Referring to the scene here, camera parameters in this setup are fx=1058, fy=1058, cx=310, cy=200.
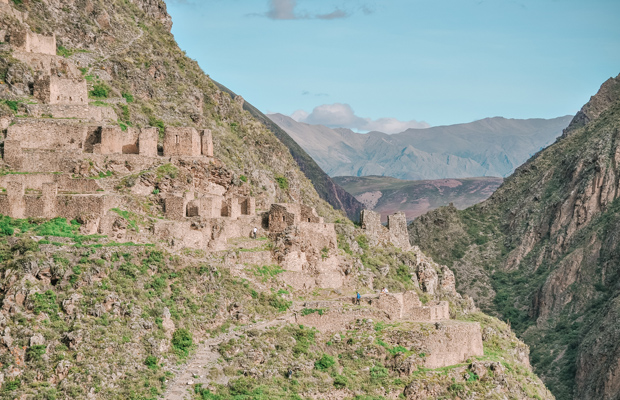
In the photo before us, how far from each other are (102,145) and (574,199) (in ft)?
339


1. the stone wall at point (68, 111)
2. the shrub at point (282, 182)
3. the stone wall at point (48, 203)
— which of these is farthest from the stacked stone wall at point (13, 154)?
the shrub at point (282, 182)

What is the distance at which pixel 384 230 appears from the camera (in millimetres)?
87688

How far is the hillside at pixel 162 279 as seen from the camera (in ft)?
149

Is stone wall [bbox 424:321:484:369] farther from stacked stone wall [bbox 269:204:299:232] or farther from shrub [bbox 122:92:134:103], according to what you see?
shrub [bbox 122:92:134:103]

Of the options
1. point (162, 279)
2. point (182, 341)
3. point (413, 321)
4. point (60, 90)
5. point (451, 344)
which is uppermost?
point (60, 90)

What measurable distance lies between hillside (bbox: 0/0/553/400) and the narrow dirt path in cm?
11

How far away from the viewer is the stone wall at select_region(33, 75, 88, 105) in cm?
6366

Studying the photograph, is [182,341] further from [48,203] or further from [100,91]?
[100,91]

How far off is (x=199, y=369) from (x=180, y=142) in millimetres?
19399

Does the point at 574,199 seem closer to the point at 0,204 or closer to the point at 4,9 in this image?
the point at 4,9

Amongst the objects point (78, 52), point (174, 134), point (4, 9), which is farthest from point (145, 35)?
point (174, 134)

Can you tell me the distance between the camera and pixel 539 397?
217 ft

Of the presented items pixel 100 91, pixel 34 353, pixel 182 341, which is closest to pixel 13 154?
pixel 182 341

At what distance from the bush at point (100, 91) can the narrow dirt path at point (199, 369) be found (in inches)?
963
